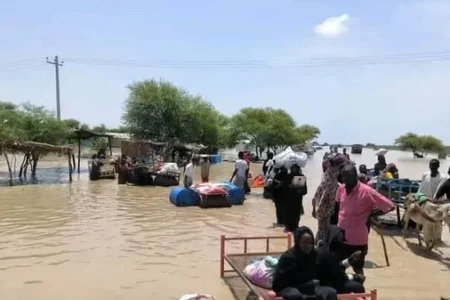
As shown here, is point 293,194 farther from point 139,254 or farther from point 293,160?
point 139,254

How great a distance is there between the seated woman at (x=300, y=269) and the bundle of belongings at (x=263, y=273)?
2.30ft

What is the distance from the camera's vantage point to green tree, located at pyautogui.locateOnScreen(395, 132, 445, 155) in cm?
9669

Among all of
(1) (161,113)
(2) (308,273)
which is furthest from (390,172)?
(1) (161,113)

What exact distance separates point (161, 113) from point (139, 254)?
34845 mm

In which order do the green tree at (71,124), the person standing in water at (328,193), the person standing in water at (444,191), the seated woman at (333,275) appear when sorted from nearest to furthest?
the seated woman at (333,275), the person standing in water at (328,193), the person standing in water at (444,191), the green tree at (71,124)

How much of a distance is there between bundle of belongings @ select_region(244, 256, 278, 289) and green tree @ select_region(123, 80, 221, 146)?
1459 inches

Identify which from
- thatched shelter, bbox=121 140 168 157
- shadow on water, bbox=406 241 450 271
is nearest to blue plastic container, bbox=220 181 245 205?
shadow on water, bbox=406 241 450 271

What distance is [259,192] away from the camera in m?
19.5

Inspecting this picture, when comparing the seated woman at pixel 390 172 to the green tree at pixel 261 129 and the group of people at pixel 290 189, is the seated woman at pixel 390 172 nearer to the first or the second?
the group of people at pixel 290 189

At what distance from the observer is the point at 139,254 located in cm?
893

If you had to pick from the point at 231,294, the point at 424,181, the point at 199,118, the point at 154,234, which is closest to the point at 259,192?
the point at 154,234

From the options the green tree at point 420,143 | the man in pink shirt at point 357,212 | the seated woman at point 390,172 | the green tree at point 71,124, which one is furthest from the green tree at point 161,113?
the green tree at point 420,143

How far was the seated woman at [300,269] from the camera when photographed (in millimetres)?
4723

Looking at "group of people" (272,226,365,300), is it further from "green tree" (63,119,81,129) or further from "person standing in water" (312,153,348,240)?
"green tree" (63,119,81,129)
